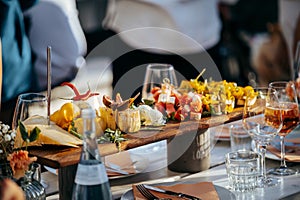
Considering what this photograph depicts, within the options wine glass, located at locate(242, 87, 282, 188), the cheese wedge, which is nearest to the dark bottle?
the cheese wedge

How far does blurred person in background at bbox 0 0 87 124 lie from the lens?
2.81 m

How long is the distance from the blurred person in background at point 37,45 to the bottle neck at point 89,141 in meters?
1.71

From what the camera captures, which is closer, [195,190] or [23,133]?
[23,133]

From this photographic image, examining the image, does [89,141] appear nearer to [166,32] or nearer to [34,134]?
[34,134]

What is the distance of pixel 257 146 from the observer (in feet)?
5.52

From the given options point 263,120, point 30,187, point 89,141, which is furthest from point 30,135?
point 263,120

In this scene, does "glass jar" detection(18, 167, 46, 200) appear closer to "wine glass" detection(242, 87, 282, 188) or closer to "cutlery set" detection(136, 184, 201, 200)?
"cutlery set" detection(136, 184, 201, 200)

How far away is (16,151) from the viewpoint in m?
1.35

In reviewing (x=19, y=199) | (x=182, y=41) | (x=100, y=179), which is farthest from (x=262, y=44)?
(x=19, y=199)

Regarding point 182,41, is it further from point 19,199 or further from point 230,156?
point 19,199

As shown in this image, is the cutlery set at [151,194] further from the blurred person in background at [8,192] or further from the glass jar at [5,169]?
the blurred person in background at [8,192]

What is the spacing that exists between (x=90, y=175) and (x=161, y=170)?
576mm

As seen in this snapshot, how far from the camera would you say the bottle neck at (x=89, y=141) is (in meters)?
1.14

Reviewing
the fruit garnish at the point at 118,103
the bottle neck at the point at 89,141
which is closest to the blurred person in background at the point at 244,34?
the fruit garnish at the point at 118,103
